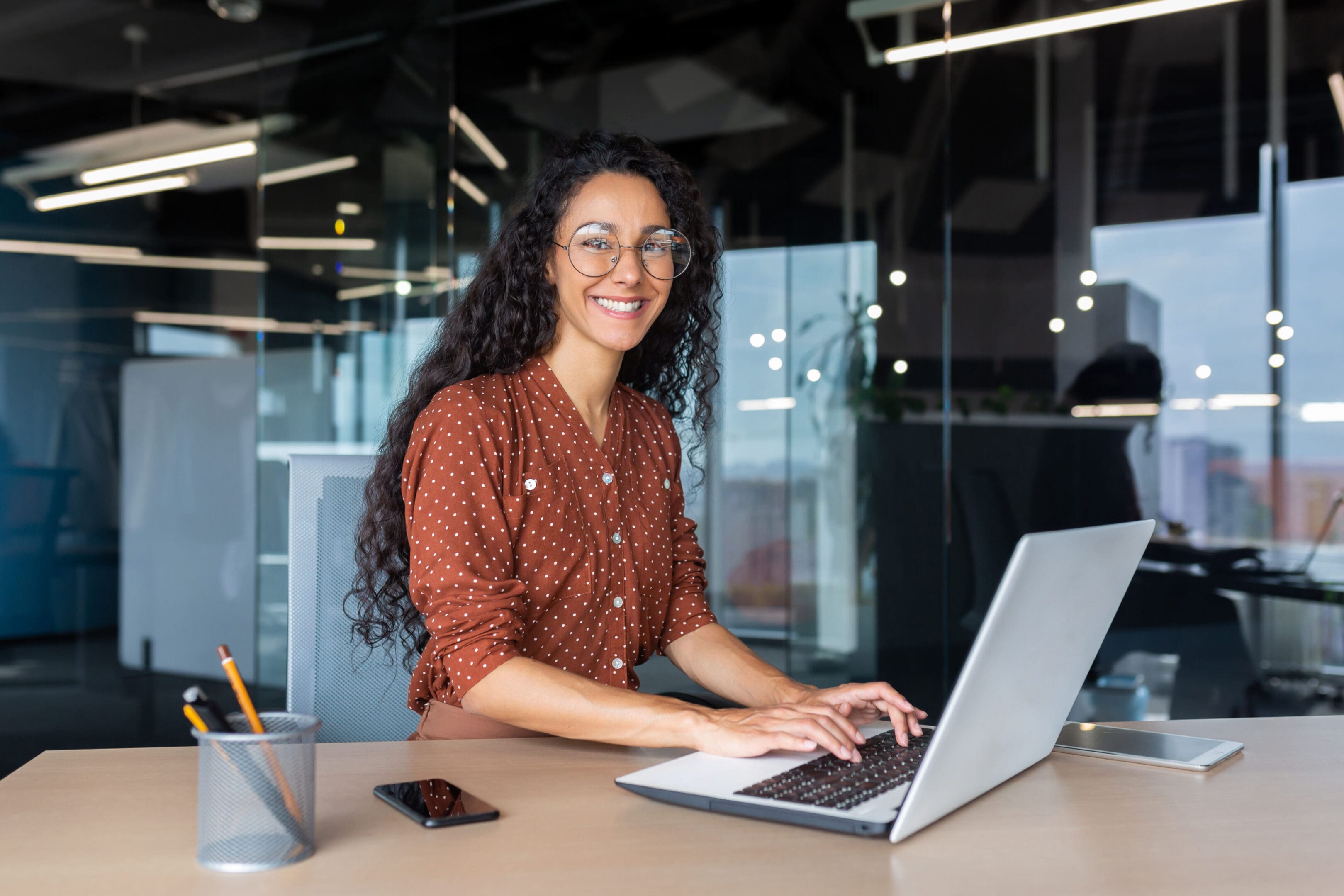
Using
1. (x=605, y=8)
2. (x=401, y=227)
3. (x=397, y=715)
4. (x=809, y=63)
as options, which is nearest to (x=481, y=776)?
(x=397, y=715)

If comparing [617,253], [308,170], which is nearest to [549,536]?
[617,253]

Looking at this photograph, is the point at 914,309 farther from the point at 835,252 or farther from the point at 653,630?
the point at 653,630

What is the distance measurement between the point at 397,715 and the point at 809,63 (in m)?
3.77

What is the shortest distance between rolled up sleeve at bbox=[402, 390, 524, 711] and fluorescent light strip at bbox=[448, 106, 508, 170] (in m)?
3.87

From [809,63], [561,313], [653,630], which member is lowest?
[653,630]

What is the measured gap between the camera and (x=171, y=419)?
5449mm

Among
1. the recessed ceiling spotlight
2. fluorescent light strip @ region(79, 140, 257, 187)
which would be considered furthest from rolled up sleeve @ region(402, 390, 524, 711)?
fluorescent light strip @ region(79, 140, 257, 187)

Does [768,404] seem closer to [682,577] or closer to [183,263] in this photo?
[682,577]

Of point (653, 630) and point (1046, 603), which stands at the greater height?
point (1046, 603)

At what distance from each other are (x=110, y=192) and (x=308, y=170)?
113 inches

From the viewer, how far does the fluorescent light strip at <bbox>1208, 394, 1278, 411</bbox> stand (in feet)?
12.4

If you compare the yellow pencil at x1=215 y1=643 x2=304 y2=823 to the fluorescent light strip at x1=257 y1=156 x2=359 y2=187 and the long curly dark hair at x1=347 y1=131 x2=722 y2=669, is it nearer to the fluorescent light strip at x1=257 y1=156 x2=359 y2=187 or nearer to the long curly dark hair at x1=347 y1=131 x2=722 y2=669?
the long curly dark hair at x1=347 y1=131 x2=722 y2=669

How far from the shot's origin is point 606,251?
160cm

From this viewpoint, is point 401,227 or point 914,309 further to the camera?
point 914,309
